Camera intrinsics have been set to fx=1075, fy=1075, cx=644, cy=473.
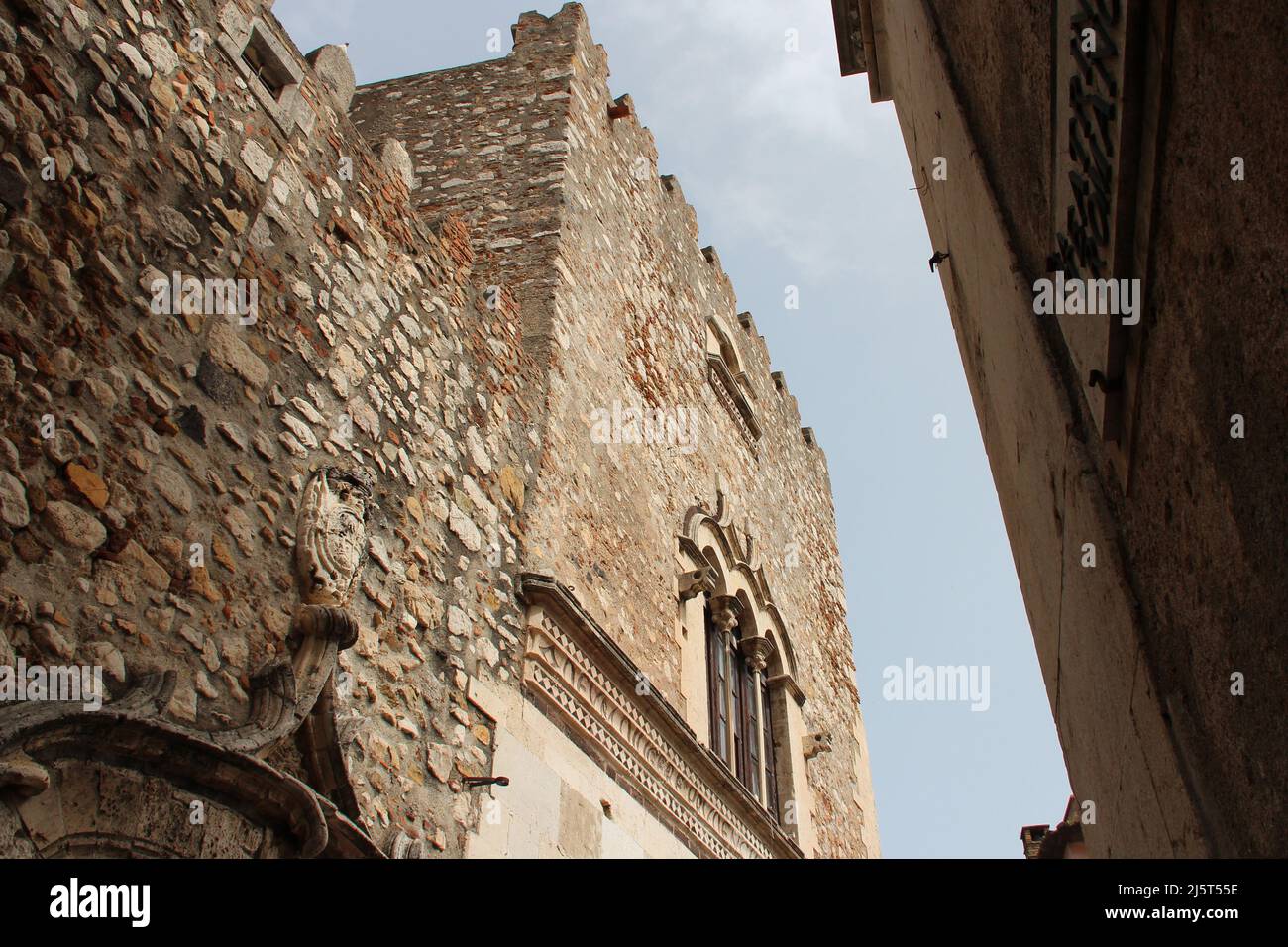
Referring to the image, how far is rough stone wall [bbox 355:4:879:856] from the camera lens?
6.98 metres

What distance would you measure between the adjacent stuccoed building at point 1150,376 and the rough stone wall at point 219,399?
2.62 m

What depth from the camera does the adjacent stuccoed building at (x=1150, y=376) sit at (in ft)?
5.61

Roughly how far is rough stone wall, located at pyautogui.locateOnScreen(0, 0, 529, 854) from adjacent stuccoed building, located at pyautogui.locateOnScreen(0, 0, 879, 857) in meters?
0.01

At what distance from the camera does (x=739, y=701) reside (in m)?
8.92

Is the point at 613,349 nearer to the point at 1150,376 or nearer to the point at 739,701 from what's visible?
the point at 739,701

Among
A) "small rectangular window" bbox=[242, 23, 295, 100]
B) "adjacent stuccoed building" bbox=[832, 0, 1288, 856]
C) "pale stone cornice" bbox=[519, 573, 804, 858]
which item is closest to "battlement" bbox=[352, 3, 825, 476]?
"pale stone cornice" bbox=[519, 573, 804, 858]

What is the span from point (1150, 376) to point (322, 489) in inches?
122

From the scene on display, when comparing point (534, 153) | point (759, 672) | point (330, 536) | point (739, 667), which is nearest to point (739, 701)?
point (739, 667)

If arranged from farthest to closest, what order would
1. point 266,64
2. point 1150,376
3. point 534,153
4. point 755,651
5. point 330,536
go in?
point 755,651
point 534,153
point 266,64
point 330,536
point 1150,376

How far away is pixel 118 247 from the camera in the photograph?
12.1ft

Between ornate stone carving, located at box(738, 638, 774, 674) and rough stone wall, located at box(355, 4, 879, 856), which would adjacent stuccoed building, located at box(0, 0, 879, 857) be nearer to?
rough stone wall, located at box(355, 4, 879, 856)

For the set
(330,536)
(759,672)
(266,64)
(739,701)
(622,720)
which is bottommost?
(622,720)
